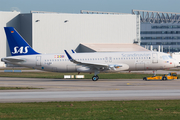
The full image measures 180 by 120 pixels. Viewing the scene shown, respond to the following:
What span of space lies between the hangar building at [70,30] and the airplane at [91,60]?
173 ft

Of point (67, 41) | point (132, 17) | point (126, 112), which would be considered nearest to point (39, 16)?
point (67, 41)

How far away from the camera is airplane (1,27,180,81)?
45.0 meters

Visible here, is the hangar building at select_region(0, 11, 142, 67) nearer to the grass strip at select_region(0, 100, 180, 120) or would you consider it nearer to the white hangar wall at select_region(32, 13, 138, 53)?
the white hangar wall at select_region(32, 13, 138, 53)

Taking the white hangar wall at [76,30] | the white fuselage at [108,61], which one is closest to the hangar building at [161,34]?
the white hangar wall at [76,30]

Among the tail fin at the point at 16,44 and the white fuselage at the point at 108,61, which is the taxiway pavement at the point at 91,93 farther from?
the tail fin at the point at 16,44

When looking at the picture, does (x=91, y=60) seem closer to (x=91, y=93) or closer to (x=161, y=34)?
(x=91, y=93)

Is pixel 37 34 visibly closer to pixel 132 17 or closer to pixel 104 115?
pixel 132 17

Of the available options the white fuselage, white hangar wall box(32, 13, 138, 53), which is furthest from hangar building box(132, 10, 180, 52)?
the white fuselage

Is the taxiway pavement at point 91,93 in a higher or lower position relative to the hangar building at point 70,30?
lower

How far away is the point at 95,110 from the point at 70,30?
87295 millimetres

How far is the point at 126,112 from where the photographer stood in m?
17.4

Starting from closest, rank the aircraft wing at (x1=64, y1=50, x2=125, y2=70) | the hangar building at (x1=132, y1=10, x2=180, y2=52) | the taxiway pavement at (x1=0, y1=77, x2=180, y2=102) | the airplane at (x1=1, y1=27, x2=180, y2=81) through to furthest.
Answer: the taxiway pavement at (x1=0, y1=77, x2=180, y2=102)
the aircraft wing at (x1=64, y1=50, x2=125, y2=70)
the airplane at (x1=1, y1=27, x2=180, y2=81)
the hangar building at (x1=132, y1=10, x2=180, y2=52)

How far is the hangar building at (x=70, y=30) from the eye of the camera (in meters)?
101

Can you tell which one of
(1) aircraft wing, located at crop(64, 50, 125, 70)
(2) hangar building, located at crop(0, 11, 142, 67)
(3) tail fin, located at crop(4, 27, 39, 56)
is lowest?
(1) aircraft wing, located at crop(64, 50, 125, 70)
